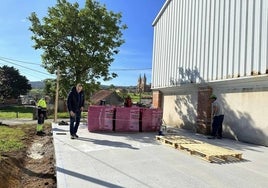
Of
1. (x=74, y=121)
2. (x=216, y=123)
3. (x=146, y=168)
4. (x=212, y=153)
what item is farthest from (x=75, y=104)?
(x=216, y=123)

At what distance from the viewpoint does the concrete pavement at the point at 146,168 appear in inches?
218

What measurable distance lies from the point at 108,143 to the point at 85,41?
9.80m

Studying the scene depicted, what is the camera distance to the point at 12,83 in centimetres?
5900

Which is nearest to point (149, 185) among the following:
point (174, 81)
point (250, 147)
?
point (250, 147)

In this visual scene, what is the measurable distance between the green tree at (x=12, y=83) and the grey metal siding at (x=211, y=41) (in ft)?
147

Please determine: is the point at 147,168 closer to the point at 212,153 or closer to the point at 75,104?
the point at 212,153

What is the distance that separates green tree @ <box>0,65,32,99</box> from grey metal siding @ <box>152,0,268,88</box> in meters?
44.9

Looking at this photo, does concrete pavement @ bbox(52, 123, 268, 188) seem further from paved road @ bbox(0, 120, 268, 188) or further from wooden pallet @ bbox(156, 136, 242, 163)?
wooden pallet @ bbox(156, 136, 242, 163)

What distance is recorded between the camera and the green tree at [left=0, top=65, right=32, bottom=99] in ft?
186

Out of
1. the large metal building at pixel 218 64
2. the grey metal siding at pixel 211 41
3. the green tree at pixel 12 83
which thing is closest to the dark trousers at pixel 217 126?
the large metal building at pixel 218 64

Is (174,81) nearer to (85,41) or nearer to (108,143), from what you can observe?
(85,41)

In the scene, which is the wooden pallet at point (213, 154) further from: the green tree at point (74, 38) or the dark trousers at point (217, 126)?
the green tree at point (74, 38)

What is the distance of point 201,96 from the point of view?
47.0 ft

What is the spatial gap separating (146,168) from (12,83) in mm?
57638
